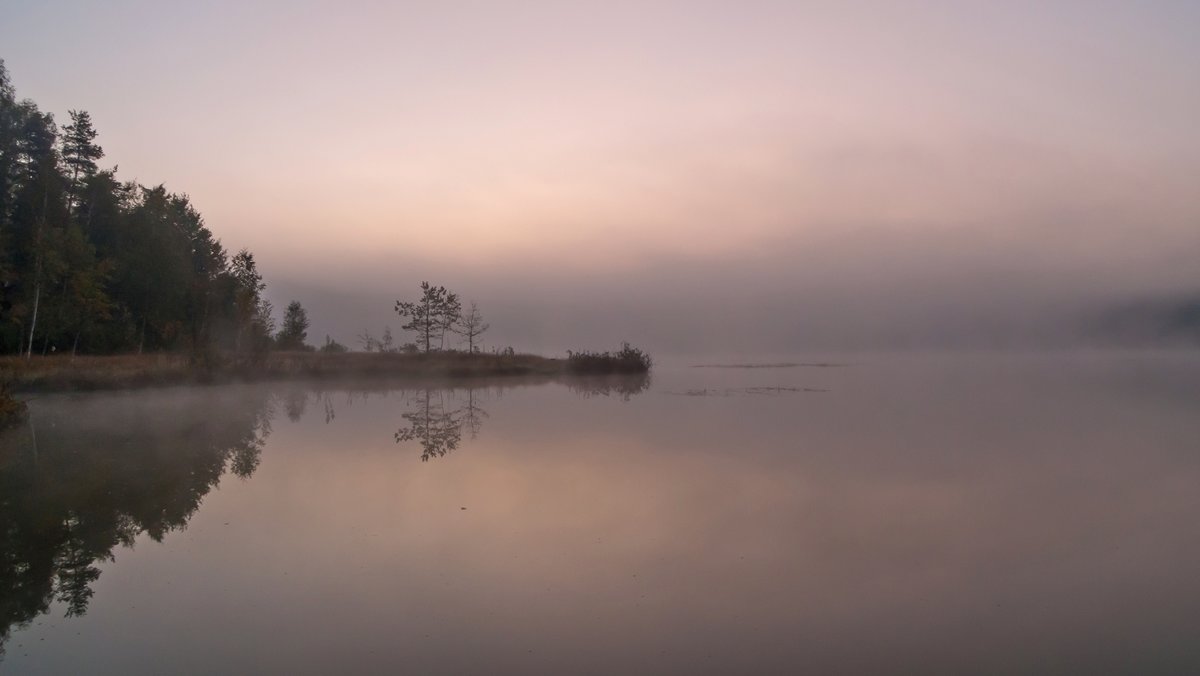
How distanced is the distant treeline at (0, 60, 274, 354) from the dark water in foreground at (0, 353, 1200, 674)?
16.8 metres

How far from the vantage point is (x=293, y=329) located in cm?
5269

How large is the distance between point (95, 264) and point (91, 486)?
2617 centimetres

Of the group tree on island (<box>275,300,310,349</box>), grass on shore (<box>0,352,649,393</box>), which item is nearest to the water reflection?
grass on shore (<box>0,352,649,393</box>)

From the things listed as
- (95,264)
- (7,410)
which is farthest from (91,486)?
(95,264)

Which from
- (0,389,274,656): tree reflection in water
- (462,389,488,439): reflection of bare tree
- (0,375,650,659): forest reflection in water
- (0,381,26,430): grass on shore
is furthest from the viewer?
(462,389,488,439): reflection of bare tree

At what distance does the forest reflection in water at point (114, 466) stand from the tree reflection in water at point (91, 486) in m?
0.02

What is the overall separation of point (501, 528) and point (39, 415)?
1802 cm

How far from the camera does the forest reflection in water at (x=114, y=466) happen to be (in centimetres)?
655

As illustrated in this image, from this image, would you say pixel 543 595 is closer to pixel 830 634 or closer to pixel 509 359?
pixel 830 634

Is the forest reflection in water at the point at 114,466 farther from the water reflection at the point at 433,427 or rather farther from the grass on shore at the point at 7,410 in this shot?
the grass on shore at the point at 7,410

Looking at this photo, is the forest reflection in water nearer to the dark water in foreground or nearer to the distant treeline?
the dark water in foreground

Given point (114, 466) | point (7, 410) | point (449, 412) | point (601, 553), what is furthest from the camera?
point (449, 412)

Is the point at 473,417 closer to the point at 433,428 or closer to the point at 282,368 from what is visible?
the point at 433,428

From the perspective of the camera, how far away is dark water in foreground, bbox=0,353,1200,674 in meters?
4.86
